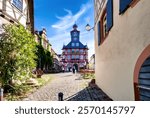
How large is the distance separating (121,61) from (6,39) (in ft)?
16.4

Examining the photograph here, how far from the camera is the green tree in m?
8.66

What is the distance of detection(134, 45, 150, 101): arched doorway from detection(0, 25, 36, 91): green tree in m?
5.52

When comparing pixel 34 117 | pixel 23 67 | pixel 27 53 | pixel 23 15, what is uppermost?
pixel 23 15

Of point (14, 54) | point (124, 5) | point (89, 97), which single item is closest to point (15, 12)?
point (14, 54)

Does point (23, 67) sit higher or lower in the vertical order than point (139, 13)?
lower

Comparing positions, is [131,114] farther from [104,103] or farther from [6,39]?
[6,39]

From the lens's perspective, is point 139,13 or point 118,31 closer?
point 139,13

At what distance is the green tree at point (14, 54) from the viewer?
28.4ft

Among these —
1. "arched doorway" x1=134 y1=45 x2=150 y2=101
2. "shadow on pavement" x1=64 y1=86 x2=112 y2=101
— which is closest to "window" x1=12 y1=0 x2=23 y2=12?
"shadow on pavement" x1=64 y1=86 x2=112 y2=101

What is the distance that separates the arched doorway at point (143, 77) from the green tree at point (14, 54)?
5517 mm

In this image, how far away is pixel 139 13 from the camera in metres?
4.07

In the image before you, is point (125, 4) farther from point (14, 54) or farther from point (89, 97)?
point (14, 54)

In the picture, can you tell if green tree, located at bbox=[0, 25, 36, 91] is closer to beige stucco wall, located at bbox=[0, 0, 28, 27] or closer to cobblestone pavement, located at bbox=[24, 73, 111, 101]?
cobblestone pavement, located at bbox=[24, 73, 111, 101]

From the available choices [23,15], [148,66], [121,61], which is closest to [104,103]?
[148,66]
